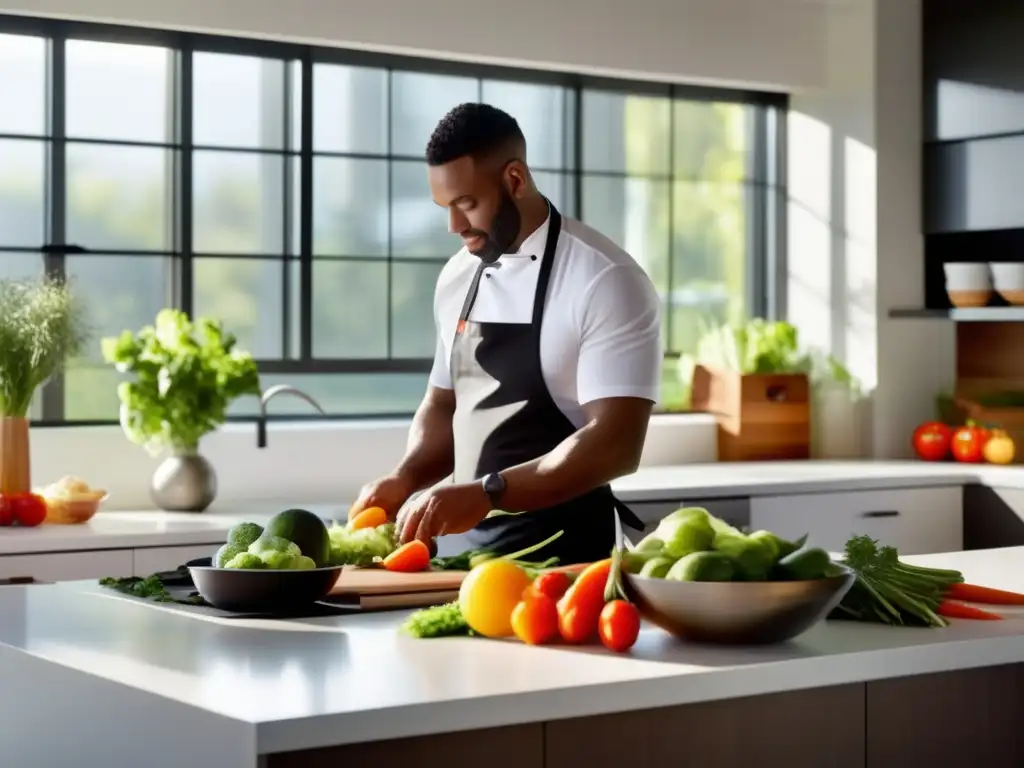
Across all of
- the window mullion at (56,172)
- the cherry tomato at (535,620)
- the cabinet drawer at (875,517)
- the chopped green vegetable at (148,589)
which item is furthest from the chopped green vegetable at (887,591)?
the window mullion at (56,172)

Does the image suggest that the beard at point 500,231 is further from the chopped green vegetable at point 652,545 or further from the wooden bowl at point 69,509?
the wooden bowl at point 69,509

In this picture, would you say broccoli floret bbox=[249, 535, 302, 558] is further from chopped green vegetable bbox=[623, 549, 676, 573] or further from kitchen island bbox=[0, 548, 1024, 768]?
chopped green vegetable bbox=[623, 549, 676, 573]

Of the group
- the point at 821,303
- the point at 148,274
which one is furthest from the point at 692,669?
the point at 821,303

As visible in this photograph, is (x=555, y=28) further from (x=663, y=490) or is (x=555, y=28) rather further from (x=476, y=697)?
(x=476, y=697)

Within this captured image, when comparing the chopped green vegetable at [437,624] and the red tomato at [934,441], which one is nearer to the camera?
the chopped green vegetable at [437,624]

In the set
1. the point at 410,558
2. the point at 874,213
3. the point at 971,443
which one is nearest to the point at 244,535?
the point at 410,558

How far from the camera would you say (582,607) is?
6.97 feet

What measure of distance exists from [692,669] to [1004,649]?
0.52m

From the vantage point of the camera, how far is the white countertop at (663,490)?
388 cm

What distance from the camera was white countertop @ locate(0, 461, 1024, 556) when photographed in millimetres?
3883

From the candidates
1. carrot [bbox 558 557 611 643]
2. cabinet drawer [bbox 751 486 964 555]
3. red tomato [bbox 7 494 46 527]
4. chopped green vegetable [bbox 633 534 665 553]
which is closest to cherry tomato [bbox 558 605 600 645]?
carrot [bbox 558 557 611 643]

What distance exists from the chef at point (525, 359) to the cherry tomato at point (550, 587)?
2.05 feet

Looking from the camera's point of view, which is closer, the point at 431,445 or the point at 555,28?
the point at 431,445

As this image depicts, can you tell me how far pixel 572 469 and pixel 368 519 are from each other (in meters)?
0.38
